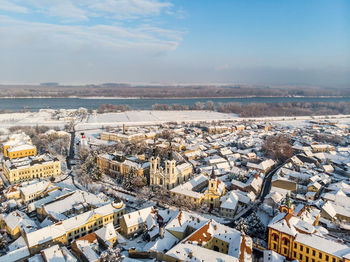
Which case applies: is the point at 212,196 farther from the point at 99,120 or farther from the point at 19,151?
the point at 99,120

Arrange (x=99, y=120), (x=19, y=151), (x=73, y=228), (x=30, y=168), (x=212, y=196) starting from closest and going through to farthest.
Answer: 1. (x=73, y=228)
2. (x=212, y=196)
3. (x=30, y=168)
4. (x=19, y=151)
5. (x=99, y=120)

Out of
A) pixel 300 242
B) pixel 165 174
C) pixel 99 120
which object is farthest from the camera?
pixel 99 120

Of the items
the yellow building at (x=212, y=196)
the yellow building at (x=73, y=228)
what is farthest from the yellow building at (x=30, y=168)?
the yellow building at (x=212, y=196)

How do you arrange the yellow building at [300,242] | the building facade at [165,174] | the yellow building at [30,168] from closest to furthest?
the yellow building at [300,242] → the building facade at [165,174] → the yellow building at [30,168]

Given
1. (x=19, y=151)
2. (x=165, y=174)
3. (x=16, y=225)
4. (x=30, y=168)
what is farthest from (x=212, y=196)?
(x=19, y=151)

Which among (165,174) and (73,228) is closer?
(73,228)

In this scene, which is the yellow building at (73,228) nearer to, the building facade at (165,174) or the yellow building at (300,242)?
the building facade at (165,174)

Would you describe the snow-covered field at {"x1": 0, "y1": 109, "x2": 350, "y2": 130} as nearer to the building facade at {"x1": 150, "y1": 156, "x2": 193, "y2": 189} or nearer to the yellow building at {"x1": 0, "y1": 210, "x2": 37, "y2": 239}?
the building facade at {"x1": 150, "y1": 156, "x2": 193, "y2": 189}
